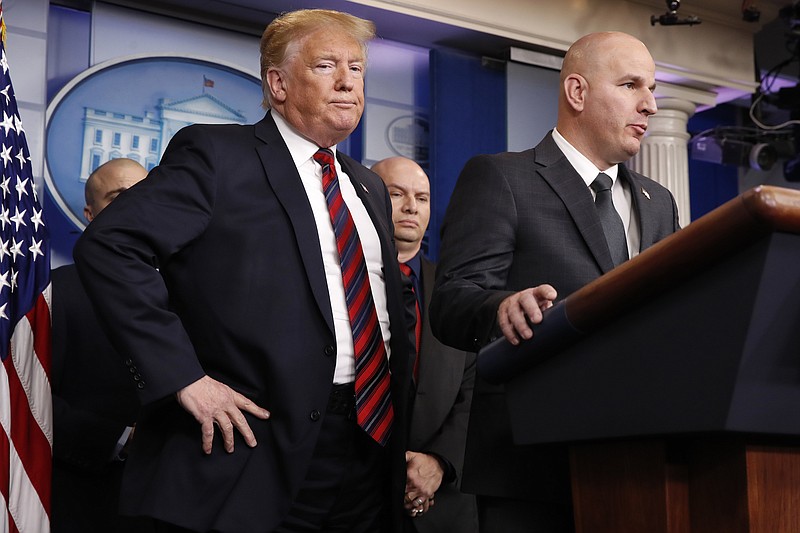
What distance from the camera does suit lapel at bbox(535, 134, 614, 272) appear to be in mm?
1651

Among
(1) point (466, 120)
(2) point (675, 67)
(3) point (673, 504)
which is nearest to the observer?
(3) point (673, 504)

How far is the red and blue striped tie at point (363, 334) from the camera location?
177 centimetres

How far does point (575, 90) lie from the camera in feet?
6.43

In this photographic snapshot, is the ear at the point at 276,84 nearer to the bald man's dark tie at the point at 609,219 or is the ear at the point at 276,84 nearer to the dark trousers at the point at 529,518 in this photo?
the bald man's dark tie at the point at 609,219

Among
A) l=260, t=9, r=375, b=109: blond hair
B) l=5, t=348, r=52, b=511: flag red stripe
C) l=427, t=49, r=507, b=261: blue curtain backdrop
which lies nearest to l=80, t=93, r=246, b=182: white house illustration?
l=427, t=49, r=507, b=261: blue curtain backdrop

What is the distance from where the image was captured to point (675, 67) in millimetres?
5879

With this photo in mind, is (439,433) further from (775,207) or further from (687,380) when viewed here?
(775,207)

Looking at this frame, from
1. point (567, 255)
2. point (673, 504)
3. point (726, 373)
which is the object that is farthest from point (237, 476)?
point (726, 373)

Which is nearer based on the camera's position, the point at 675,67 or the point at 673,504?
the point at 673,504

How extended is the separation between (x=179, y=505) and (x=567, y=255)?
0.77m

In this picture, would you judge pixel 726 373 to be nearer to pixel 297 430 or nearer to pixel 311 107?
pixel 297 430

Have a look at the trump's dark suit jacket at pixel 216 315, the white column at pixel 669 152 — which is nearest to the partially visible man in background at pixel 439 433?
the trump's dark suit jacket at pixel 216 315

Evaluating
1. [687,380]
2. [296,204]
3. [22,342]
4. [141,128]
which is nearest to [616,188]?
[296,204]

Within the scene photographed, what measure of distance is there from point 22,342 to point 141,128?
2.18 metres
